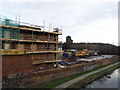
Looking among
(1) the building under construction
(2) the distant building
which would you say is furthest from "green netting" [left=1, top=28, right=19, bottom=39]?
(2) the distant building

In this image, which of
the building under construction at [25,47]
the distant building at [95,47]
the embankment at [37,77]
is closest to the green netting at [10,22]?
the building under construction at [25,47]

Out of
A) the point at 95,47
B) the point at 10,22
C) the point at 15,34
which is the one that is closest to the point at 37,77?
the point at 15,34

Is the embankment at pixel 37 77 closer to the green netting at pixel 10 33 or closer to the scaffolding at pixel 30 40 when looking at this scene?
the scaffolding at pixel 30 40

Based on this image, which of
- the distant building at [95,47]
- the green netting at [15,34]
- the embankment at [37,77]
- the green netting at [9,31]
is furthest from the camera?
the distant building at [95,47]

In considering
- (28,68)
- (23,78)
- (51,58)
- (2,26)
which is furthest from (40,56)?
(2,26)

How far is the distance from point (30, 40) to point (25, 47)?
53.5 inches

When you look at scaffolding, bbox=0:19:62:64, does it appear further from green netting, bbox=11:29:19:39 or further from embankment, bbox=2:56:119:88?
embankment, bbox=2:56:119:88

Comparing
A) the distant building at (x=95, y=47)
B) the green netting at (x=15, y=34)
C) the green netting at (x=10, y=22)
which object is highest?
the green netting at (x=10, y=22)

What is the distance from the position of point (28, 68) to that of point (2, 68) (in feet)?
10.8

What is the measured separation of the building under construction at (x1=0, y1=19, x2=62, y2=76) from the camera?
12867mm

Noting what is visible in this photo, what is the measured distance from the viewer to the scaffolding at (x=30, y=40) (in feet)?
47.3

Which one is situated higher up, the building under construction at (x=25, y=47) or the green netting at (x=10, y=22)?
the green netting at (x=10, y=22)

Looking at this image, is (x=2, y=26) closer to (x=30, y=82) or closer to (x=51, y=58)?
(x=30, y=82)

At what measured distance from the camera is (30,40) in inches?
642
